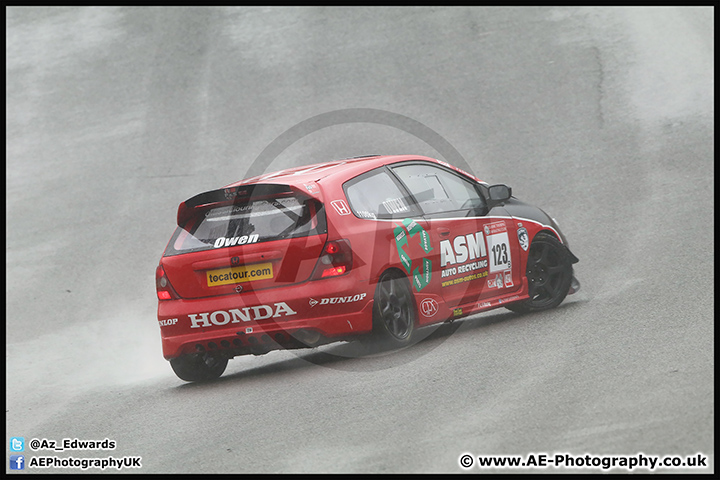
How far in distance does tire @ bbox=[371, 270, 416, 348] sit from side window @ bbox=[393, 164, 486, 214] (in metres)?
0.83

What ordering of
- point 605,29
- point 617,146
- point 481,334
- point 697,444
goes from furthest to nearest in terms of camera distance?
point 605,29 → point 617,146 → point 481,334 → point 697,444

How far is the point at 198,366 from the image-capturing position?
25.7ft

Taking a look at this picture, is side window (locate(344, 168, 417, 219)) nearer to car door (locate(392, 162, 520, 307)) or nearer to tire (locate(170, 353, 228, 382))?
car door (locate(392, 162, 520, 307))

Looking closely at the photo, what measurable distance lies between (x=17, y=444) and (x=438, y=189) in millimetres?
4096

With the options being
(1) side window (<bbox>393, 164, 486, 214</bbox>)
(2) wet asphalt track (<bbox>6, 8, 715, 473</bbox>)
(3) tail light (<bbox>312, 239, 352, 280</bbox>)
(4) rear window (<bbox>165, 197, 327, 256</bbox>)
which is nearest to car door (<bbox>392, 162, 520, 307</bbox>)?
(1) side window (<bbox>393, 164, 486, 214</bbox>)

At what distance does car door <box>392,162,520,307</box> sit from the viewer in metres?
8.01

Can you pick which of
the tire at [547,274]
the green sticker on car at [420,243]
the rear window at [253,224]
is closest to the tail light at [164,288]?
the rear window at [253,224]

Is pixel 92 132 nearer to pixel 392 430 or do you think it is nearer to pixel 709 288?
pixel 709 288

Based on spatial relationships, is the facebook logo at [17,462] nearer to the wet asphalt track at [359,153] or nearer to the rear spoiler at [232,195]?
the wet asphalt track at [359,153]

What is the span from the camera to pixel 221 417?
6305mm

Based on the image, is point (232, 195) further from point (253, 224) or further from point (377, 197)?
point (377, 197)

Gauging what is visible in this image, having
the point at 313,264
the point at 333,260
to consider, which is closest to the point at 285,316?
the point at 313,264

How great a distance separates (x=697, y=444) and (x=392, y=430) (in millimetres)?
1687

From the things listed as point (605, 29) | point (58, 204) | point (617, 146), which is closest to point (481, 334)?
point (617, 146)
